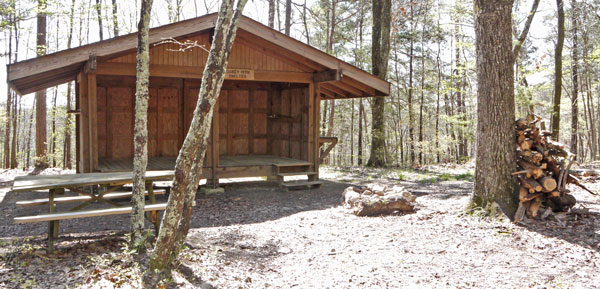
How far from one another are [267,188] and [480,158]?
17.0 ft

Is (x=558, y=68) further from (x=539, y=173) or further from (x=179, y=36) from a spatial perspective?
(x=179, y=36)

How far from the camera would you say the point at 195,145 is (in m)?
3.64

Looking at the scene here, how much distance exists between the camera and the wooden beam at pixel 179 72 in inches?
308

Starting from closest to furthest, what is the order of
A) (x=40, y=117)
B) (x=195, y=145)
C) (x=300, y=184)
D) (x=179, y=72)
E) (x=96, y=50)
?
(x=195, y=145)
(x=96, y=50)
(x=179, y=72)
(x=300, y=184)
(x=40, y=117)

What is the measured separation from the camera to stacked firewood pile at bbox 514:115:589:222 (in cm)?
555

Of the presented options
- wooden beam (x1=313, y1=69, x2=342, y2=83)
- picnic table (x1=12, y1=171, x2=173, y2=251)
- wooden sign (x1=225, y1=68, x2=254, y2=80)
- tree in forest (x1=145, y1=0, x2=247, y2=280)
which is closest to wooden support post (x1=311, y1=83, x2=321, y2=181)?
wooden beam (x1=313, y1=69, x2=342, y2=83)

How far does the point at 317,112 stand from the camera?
983 centimetres

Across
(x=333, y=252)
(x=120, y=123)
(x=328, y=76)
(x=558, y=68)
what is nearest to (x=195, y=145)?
(x=333, y=252)

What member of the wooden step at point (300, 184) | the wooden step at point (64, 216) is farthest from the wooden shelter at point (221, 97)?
the wooden step at point (64, 216)

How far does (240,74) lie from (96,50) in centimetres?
282

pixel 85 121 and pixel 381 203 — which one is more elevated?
pixel 85 121

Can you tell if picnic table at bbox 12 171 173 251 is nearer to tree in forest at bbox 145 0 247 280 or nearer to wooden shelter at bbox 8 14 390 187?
tree in forest at bbox 145 0 247 280

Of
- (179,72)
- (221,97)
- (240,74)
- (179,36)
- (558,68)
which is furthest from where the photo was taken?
(558,68)

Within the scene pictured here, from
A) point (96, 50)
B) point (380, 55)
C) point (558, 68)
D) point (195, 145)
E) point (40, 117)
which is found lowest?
point (195, 145)
